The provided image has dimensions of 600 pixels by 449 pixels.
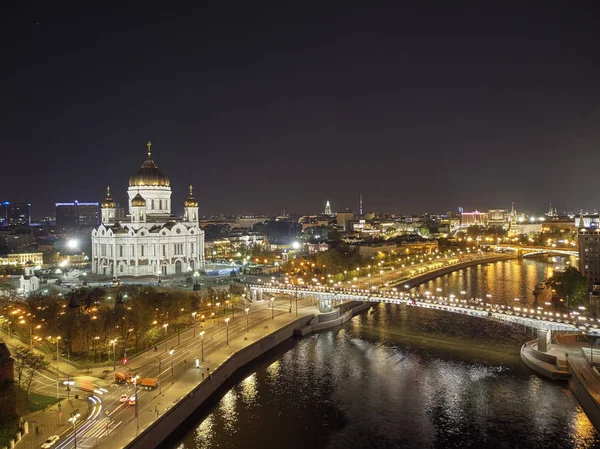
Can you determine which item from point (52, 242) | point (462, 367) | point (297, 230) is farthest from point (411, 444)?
point (297, 230)

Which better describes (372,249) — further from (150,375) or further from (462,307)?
(150,375)

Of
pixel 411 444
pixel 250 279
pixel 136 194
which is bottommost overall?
pixel 411 444

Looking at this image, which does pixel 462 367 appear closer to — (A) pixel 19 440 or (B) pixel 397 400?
(B) pixel 397 400

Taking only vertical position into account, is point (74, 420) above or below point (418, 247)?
below

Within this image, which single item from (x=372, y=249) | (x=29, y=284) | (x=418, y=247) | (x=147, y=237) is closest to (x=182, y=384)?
(x=29, y=284)

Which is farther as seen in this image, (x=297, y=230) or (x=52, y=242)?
(x=297, y=230)

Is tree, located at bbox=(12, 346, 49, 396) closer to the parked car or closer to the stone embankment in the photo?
the parked car

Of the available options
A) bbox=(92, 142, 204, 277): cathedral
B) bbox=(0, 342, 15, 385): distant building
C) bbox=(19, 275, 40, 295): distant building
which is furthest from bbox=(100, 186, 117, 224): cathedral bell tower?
bbox=(0, 342, 15, 385): distant building
